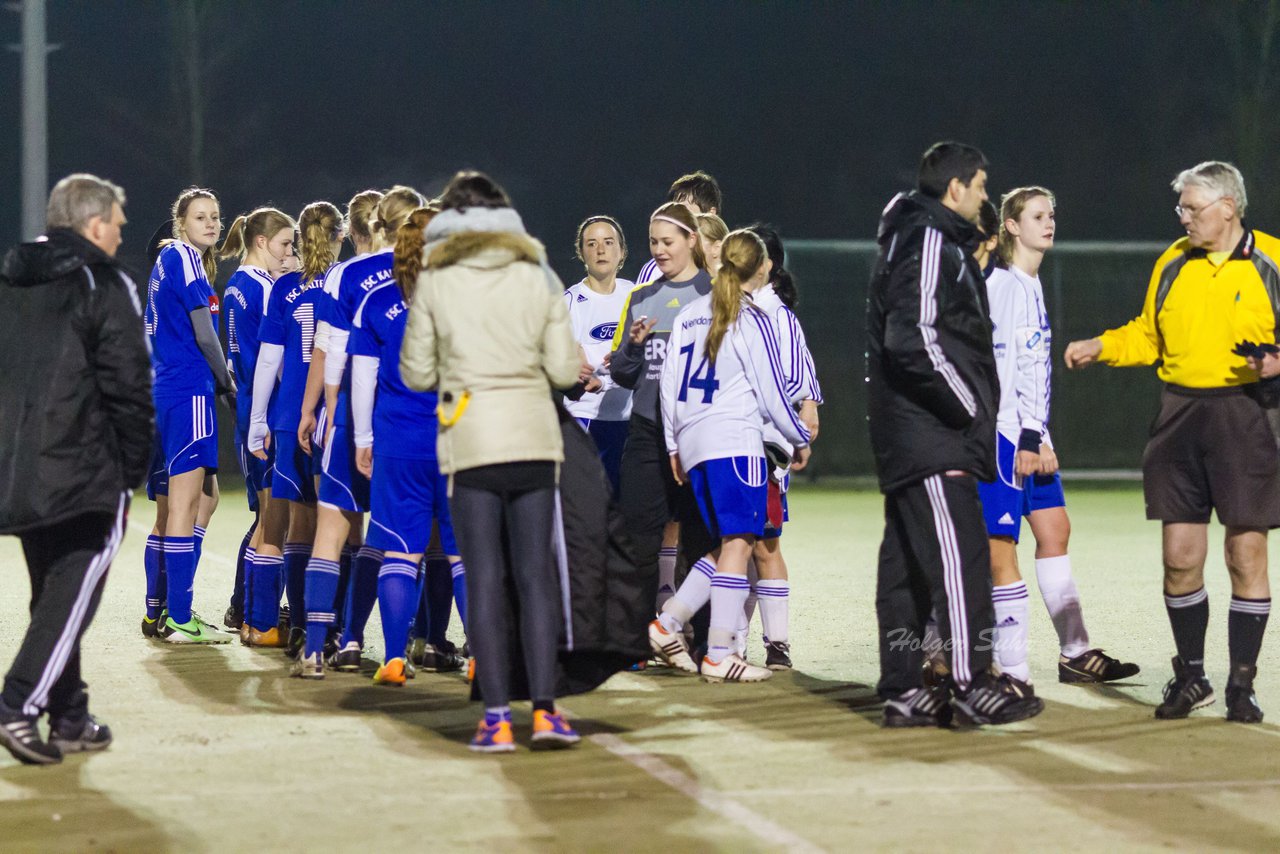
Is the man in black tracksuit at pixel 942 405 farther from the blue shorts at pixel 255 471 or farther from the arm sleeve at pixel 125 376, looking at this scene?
the blue shorts at pixel 255 471

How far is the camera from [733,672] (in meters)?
7.61

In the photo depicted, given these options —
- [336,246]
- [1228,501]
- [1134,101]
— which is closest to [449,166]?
[1134,101]

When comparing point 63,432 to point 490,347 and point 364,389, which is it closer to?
point 490,347

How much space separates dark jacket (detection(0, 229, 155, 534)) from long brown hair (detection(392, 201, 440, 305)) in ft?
4.50

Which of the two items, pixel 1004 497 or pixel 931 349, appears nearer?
pixel 931 349

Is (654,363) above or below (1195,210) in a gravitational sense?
below

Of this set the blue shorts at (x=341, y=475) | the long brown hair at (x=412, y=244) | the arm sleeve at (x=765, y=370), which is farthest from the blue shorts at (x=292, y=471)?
the arm sleeve at (x=765, y=370)

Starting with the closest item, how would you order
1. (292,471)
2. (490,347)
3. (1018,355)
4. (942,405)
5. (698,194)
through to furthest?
(490,347) → (942,405) → (1018,355) → (292,471) → (698,194)

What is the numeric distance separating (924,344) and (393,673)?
8.57 ft

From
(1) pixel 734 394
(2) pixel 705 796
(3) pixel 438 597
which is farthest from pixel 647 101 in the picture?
(2) pixel 705 796

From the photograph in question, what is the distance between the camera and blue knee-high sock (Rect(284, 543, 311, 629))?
8.66 metres

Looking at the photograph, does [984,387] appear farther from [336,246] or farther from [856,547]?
[856,547]

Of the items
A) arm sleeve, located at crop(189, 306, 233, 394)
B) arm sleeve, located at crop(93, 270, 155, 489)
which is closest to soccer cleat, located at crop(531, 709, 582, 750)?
arm sleeve, located at crop(93, 270, 155, 489)

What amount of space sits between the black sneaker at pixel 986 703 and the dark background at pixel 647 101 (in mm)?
28761
